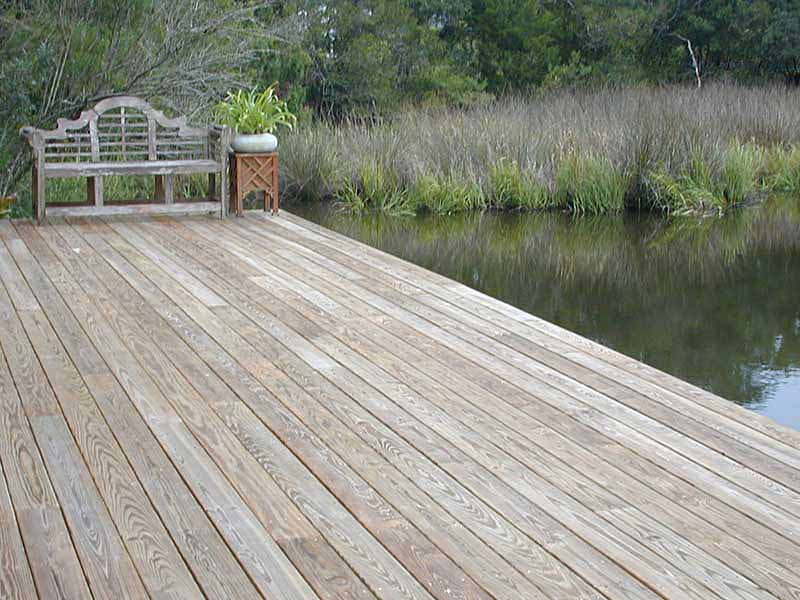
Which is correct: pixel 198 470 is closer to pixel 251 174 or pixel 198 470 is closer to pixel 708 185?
pixel 251 174

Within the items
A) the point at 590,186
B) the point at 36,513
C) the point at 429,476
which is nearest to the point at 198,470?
the point at 36,513

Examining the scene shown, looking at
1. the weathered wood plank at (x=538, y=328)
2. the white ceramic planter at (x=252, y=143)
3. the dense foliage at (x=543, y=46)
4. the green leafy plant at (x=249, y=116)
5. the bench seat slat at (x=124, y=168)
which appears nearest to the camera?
the weathered wood plank at (x=538, y=328)

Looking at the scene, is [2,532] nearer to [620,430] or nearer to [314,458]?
[314,458]

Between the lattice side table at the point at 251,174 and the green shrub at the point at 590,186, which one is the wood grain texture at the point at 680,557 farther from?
the green shrub at the point at 590,186

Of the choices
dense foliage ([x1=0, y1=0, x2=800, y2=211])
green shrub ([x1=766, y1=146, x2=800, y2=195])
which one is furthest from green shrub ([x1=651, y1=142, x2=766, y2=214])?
dense foliage ([x1=0, y1=0, x2=800, y2=211])

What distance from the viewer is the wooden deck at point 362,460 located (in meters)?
2.44

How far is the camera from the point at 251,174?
750 cm

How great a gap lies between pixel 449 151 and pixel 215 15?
7.85 ft

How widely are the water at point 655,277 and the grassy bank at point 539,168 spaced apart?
340 millimetres

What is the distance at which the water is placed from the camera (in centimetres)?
534

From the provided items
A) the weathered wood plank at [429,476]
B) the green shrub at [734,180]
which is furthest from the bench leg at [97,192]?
the green shrub at [734,180]

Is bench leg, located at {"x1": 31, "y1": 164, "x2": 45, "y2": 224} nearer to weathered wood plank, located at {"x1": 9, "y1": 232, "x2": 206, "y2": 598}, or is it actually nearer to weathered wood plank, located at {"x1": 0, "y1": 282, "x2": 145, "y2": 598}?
weathered wood plank, located at {"x1": 9, "y1": 232, "x2": 206, "y2": 598}

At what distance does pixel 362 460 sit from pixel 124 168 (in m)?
4.32

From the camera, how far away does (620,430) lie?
3.34 m
